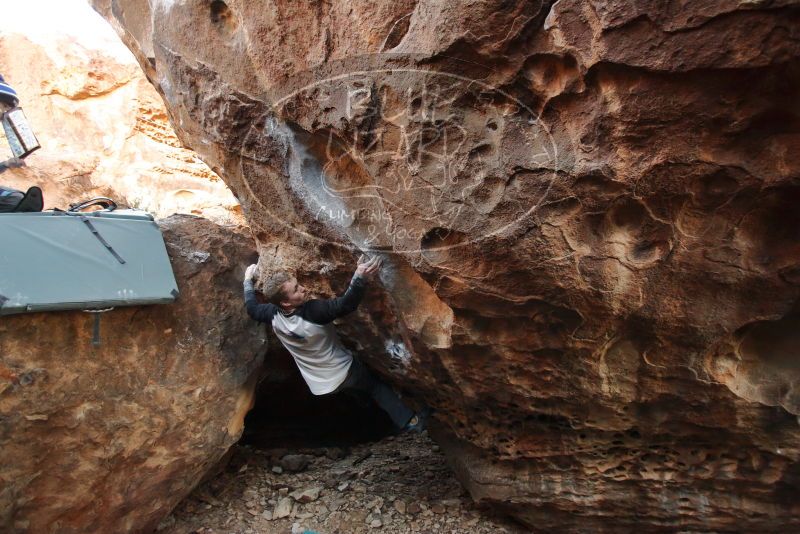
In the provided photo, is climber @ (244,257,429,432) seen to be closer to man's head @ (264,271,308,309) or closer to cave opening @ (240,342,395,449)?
man's head @ (264,271,308,309)

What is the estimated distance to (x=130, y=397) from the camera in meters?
2.68

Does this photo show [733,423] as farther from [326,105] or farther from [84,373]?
[84,373]

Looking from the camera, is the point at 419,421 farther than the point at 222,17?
Yes

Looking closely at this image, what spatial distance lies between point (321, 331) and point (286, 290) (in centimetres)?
29

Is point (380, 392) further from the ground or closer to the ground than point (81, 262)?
closer to the ground

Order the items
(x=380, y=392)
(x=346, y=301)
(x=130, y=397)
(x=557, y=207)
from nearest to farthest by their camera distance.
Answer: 1. (x=557, y=207)
2. (x=346, y=301)
3. (x=130, y=397)
4. (x=380, y=392)

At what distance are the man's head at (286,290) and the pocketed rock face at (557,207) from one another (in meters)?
0.08

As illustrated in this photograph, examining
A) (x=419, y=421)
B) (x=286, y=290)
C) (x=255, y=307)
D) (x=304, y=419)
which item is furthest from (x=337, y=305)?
(x=304, y=419)

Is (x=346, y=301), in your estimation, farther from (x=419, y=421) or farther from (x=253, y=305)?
(x=419, y=421)

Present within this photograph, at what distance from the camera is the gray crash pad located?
239 cm

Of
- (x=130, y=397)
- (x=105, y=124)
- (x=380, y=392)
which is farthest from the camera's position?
(x=105, y=124)

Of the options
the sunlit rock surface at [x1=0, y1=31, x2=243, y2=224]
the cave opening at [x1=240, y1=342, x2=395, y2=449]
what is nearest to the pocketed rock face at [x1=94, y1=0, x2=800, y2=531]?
the cave opening at [x1=240, y1=342, x2=395, y2=449]

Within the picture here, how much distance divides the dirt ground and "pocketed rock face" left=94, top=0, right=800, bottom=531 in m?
0.57

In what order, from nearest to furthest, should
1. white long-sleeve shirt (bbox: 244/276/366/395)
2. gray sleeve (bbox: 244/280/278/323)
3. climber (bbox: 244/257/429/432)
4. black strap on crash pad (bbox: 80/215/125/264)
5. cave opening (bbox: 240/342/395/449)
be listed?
climber (bbox: 244/257/429/432) → white long-sleeve shirt (bbox: 244/276/366/395) → black strap on crash pad (bbox: 80/215/125/264) → gray sleeve (bbox: 244/280/278/323) → cave opening (bbox: 240/342/395/449)
